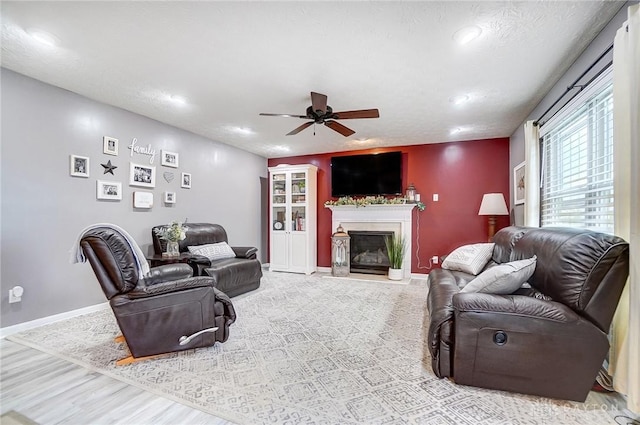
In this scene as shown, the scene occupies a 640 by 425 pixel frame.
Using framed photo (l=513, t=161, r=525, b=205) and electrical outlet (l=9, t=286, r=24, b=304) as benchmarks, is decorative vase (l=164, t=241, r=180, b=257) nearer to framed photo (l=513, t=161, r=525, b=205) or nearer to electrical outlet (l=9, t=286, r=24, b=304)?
electrical outlet (l=9, t=286, r=24, b=304)

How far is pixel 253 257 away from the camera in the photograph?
14.4 ft

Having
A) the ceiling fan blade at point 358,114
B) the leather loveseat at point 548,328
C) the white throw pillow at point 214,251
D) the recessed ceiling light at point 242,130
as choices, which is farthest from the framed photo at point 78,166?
the leather loveseat at point 548,328

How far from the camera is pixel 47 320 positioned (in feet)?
9.58

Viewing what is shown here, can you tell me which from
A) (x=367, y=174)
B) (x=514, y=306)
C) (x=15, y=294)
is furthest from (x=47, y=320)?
(x=367, y=174)

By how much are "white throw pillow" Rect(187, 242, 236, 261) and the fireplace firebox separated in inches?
97.1

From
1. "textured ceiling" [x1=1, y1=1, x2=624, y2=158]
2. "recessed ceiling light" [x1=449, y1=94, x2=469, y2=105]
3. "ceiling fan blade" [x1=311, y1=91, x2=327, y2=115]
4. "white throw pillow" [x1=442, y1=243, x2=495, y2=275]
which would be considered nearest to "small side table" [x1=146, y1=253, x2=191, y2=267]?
"textured ceiling" [x1=1, y1=1, x2=624, y2=158]

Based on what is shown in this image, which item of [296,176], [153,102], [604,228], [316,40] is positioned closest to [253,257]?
[296,176]

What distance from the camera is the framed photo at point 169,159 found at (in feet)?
13.6

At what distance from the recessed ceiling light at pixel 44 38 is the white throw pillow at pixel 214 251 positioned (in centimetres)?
257

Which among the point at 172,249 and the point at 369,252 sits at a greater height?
the point at 172,249

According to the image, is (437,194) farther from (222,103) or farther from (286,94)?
(222,103)

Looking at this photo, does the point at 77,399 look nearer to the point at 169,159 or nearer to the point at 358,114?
the point at 358,114

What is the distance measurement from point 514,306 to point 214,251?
145 inches

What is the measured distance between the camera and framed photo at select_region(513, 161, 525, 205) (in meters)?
3.96
